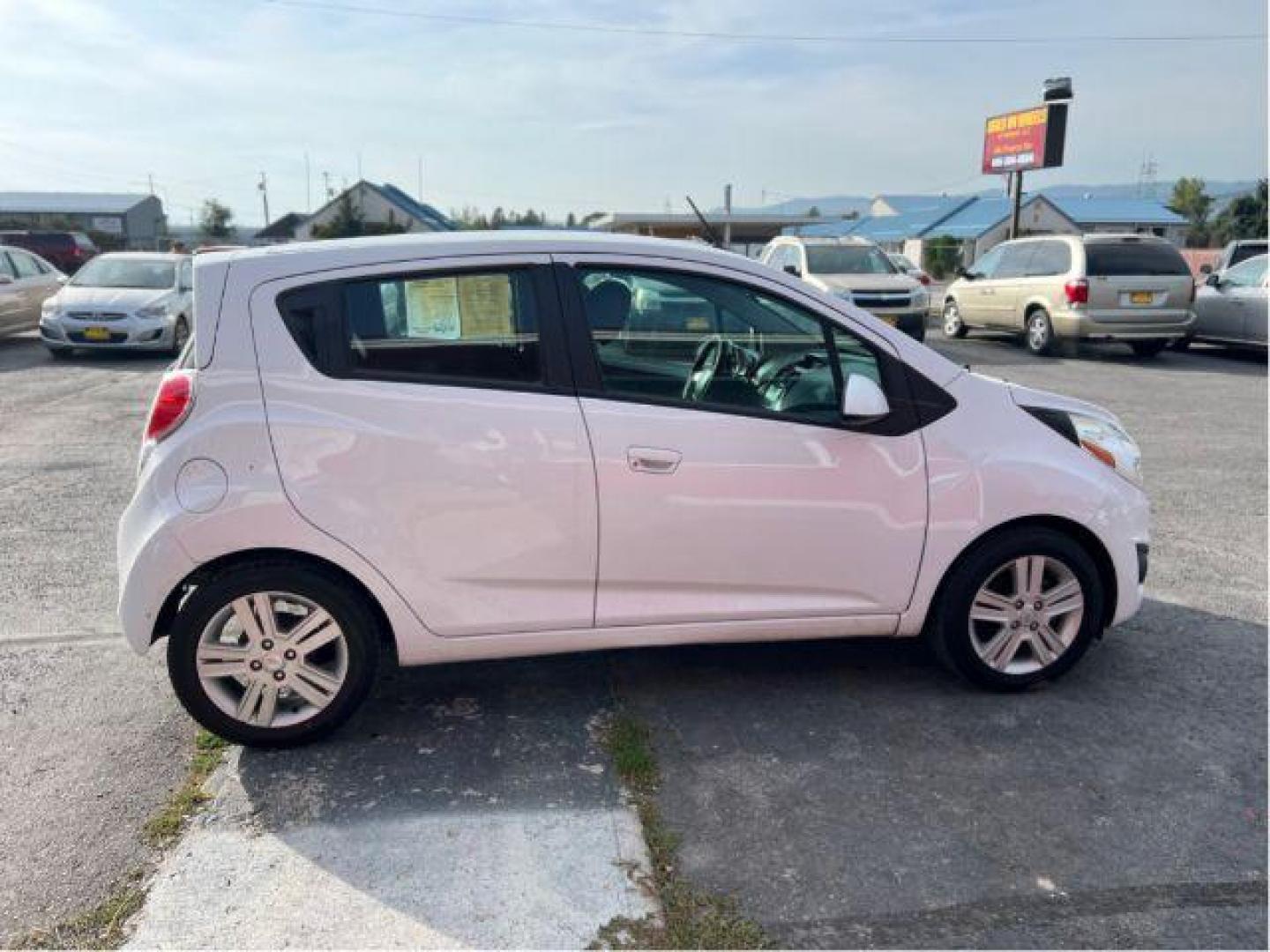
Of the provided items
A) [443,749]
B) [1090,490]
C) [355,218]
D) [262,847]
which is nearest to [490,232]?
[443,749]

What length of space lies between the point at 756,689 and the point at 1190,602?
248 centimetres

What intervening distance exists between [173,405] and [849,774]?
8.56 feet

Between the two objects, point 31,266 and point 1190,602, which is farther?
point 31,266

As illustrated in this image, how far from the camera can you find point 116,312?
13.4 m

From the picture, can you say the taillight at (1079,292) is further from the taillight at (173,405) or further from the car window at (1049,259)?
the taillight at (173,405)

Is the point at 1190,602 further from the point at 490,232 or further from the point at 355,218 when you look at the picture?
the point at 355,218

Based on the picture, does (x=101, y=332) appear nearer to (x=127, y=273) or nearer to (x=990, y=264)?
(x=127, y=273)

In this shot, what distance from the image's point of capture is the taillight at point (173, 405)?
3.29 m

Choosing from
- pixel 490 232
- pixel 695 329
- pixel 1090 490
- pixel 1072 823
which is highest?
pixel 490 232

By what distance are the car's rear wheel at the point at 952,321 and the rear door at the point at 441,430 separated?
1558cm

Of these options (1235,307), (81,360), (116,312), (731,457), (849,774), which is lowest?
(849,774)

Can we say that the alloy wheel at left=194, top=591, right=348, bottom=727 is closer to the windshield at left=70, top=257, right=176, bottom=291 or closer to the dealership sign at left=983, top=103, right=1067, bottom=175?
the windshield at left=70, top=257, right=176, bottom=291

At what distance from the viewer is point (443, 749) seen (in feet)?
11.4

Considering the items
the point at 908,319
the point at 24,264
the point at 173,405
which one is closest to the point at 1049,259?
the point at 908,319
